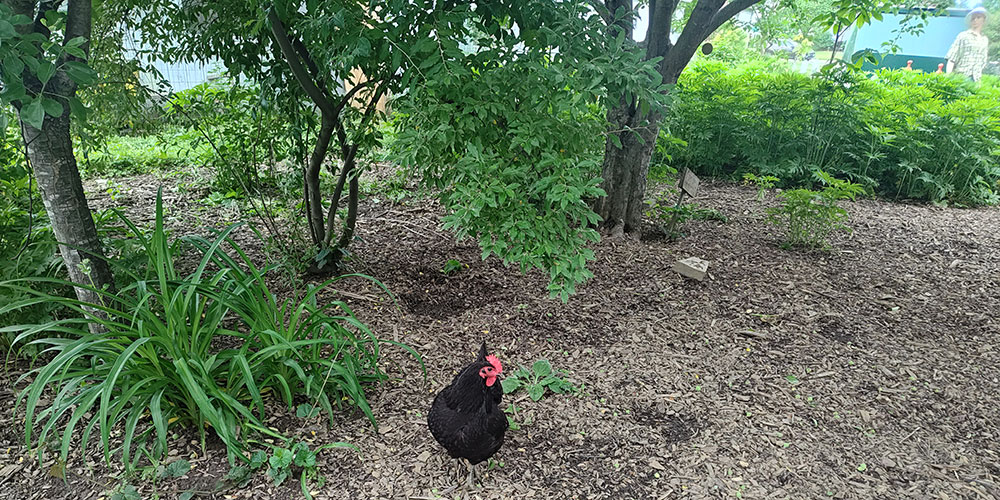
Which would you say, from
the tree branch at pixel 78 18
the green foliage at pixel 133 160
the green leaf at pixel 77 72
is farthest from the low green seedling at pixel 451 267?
the green foliage at pixel 133 160

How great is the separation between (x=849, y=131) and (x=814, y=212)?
2155mm

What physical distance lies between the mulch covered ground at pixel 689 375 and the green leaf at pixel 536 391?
0.04 m

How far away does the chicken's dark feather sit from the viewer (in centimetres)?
184

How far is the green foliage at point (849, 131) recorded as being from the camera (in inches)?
211

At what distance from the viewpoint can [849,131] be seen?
5512mm

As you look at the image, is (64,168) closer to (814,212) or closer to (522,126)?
(522,126)

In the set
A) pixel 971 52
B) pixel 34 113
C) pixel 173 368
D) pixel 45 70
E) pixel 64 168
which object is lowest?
pixel 173 368

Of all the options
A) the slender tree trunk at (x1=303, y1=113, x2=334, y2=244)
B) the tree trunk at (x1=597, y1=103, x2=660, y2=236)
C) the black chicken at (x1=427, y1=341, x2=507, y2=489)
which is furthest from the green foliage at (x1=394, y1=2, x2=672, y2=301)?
the tree trunk at (x1=597, y1=103, x2=660, y2=236)

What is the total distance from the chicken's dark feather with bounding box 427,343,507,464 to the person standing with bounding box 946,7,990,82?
9.70m

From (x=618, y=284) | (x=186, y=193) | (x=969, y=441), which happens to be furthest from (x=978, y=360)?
(x=186, y=193)

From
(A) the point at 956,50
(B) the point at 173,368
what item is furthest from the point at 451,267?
(A) the point at 956,50

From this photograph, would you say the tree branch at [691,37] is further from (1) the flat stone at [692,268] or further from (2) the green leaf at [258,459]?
(2) the green leaf at [258,459]

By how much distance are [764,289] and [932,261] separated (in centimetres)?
160

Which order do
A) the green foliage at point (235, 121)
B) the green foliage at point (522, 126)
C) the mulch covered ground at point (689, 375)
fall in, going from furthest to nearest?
the green foliage at point (235, 121) → the mulch covered ground at point (689, 375) → the green foliage at point (522, 126)
